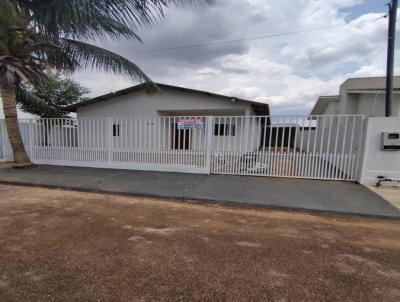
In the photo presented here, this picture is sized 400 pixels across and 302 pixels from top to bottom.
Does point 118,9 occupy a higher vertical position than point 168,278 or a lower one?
higher

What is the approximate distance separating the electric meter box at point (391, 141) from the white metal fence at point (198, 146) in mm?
566

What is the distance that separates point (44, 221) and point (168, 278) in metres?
2.82

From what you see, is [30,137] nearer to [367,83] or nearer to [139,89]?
[139,89]

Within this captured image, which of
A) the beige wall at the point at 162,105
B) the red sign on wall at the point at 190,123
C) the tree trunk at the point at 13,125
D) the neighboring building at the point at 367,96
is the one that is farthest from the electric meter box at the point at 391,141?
the tree trunk at the point at 13,125

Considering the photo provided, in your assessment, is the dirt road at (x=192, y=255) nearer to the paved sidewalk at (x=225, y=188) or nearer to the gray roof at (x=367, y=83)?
the paved sidewalk at (x=225, y=188)

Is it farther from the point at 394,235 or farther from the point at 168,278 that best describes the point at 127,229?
the point at 394,235

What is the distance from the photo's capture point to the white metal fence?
22.2ft

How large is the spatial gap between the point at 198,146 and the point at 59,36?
5.46 m

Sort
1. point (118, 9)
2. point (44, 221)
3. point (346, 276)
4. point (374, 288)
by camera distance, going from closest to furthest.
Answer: point (374, 288) < point (346, 276) < point (44, 221) < point (118, 9)

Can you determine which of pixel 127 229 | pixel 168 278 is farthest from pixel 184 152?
pixel 168 278

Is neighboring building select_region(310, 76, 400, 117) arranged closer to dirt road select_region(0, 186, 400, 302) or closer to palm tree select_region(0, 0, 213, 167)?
dirt road select_region(0, 186, 400, 302)

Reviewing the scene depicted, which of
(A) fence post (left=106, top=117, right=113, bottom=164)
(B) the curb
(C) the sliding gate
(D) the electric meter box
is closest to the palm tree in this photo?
(A) fence post (left=106, top=117, right=113, bottom=164)

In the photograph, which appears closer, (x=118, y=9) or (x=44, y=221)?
(x=44, y=221)

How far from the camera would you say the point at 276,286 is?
2236 millimetres
